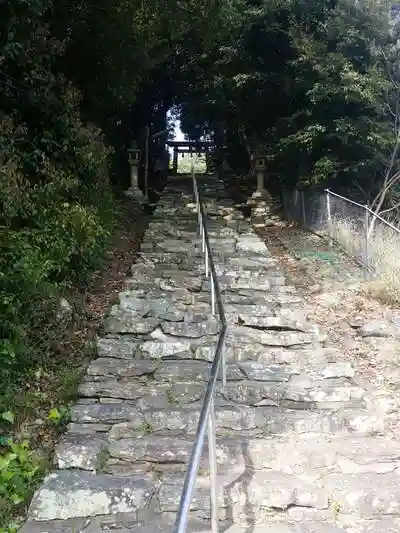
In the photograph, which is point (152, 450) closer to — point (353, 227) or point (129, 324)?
point (129, 324)

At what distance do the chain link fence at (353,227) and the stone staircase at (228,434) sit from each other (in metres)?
1.14

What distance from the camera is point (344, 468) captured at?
135 inches

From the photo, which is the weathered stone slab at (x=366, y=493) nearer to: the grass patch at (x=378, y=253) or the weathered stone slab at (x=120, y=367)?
the weathered stone slab at (x=120, y=367)

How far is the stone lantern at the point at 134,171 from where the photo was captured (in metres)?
12.0

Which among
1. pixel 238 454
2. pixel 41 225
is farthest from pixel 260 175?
pixel 238 454

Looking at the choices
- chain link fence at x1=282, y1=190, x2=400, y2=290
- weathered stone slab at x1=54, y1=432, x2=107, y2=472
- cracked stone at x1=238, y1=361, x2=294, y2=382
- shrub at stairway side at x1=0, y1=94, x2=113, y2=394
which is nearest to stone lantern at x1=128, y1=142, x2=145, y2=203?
chain link fence at x1=282, y1=190, x2=400, y2=290

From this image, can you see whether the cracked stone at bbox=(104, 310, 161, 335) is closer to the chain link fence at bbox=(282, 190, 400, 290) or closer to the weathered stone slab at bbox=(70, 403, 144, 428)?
the weathered stone slab at bbox=(70, 403, 144, 428)

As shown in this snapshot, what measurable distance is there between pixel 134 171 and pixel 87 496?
9.72 meters

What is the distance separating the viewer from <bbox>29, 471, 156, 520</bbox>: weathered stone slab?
3076 mm

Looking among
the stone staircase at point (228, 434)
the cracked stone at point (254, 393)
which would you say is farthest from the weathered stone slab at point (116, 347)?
the cracked stone at point (254, 393)

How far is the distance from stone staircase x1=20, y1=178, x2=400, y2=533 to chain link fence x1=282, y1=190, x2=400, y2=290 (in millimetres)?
1145

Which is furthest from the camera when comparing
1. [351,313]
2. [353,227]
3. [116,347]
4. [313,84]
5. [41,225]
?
[313,84]

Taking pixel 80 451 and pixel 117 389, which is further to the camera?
pixel 117 389

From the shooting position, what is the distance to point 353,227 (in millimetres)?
7684
